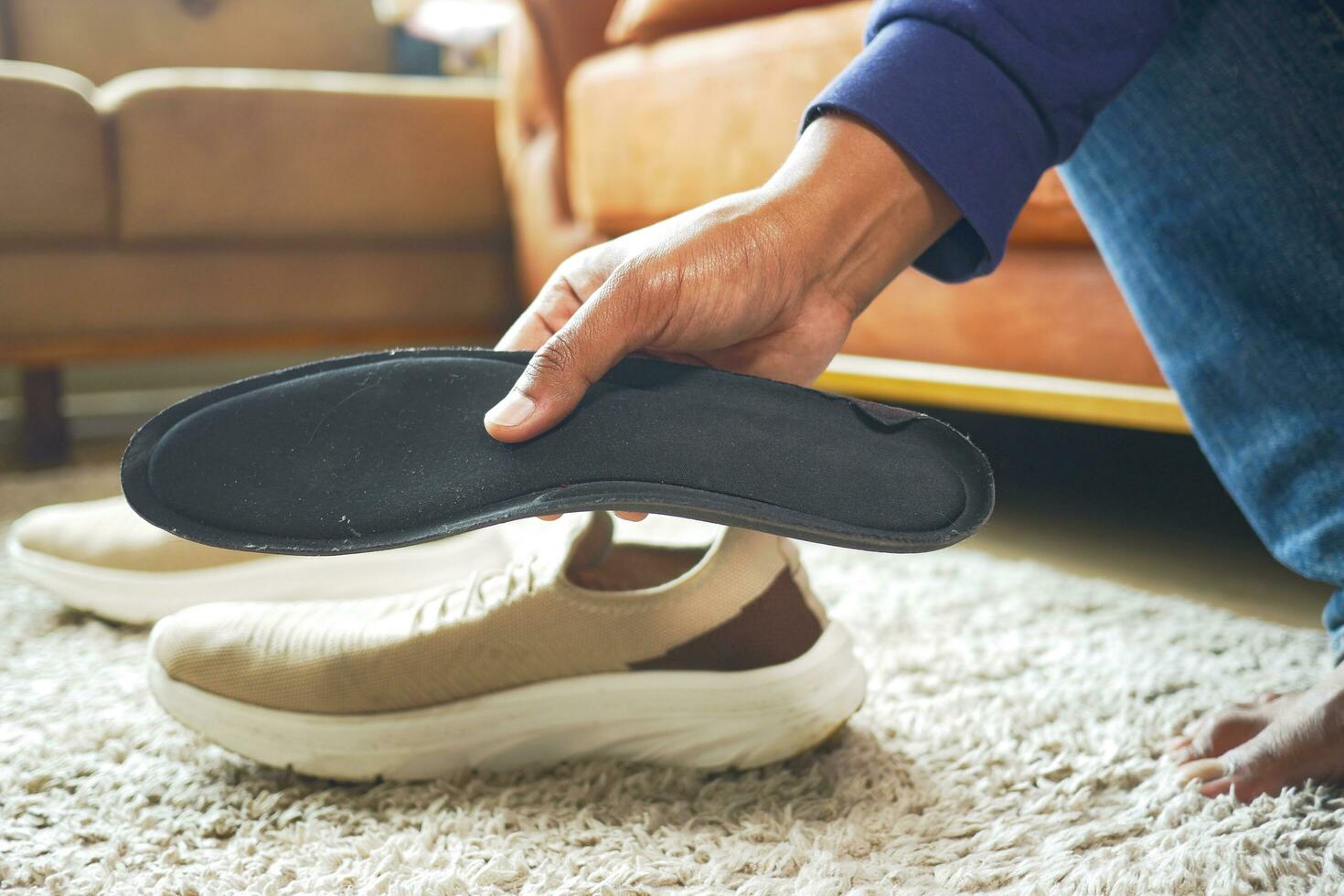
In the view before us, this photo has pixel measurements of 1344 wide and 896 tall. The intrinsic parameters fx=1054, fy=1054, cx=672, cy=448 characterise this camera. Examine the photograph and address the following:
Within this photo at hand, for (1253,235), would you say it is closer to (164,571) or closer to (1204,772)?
(1204,772)

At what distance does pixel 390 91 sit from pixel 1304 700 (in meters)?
1.37

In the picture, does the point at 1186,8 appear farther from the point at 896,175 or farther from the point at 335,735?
the point at 335,735

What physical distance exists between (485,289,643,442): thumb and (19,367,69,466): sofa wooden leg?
1.17 metres

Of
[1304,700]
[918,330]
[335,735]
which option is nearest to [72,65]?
[918,330]

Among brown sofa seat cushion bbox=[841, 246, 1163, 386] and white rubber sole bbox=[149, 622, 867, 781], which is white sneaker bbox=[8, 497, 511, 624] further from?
brown sofa seat cushion bbox=[841, 246, 1163, 386]

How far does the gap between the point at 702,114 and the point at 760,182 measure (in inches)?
5.1

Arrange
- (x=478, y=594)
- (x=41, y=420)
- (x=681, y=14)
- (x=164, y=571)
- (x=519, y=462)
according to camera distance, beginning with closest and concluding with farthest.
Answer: (x=519, y=462) < (x=478, y=594) < (x=164, y=571) < (x=681, y=14) < (x=41, y=420)

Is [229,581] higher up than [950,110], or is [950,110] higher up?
[950,110]

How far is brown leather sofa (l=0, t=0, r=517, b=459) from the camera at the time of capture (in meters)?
1.28

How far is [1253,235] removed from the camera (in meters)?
0.53

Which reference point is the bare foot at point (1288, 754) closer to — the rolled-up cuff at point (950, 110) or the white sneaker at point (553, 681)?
the white sneaker at point (553, 681)

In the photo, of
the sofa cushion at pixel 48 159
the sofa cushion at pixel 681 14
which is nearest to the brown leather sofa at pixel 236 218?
the sofa cushion at pixel 48 159

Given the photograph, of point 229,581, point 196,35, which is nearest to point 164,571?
point 229,581

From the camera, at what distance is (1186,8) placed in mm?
515
